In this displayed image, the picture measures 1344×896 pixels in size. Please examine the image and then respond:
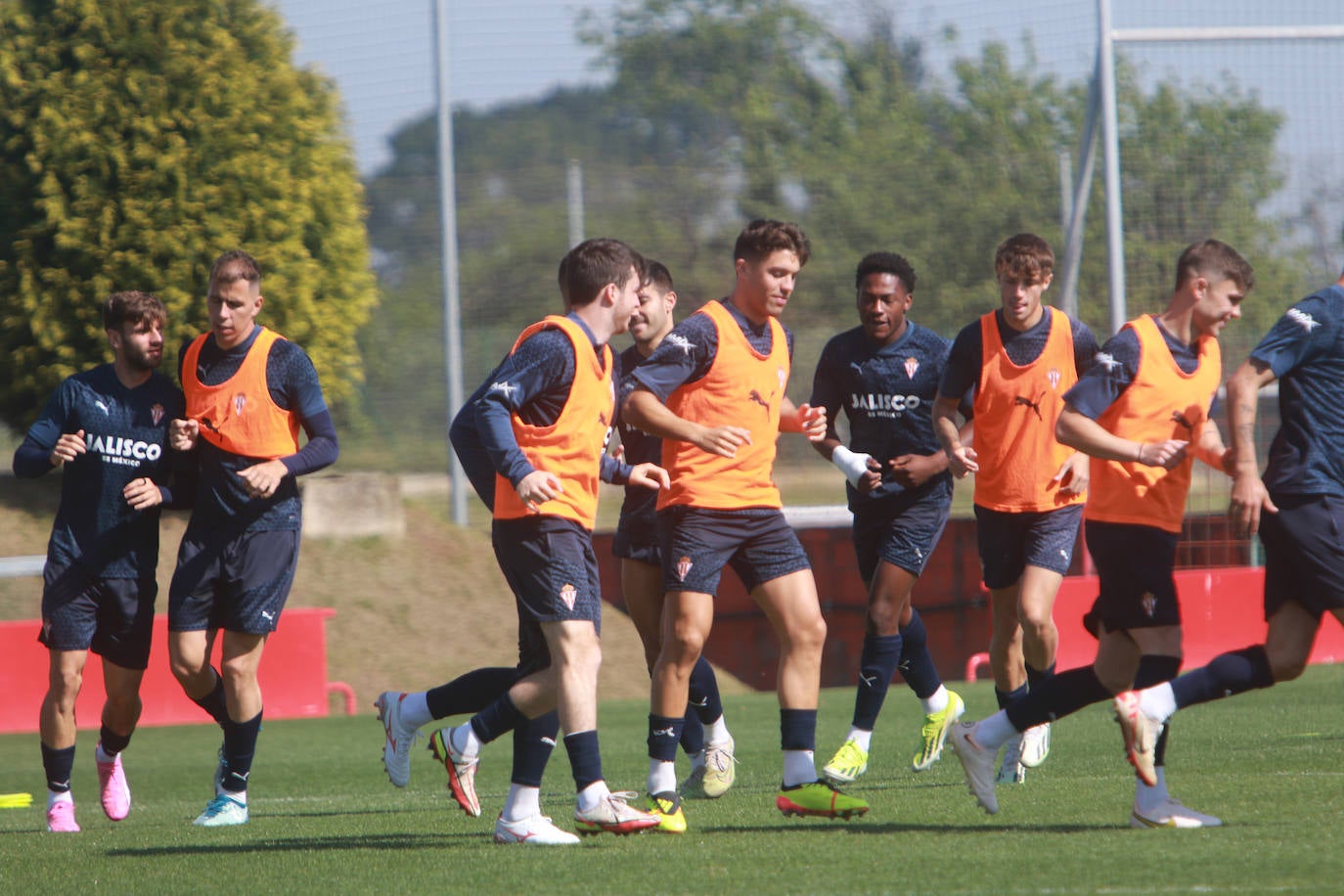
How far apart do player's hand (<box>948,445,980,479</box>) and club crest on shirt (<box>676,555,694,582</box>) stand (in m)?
1.68

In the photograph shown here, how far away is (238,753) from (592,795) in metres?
2.16

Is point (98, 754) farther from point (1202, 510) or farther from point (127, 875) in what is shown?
point (1202, 510)

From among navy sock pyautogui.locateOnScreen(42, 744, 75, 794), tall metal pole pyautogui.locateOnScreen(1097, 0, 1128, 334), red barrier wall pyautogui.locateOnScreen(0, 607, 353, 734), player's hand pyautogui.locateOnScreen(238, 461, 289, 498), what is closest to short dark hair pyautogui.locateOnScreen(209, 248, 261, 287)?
player's hand pyautogui.locateOnScreen(238, 461, 289, 498)

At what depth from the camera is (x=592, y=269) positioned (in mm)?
5648

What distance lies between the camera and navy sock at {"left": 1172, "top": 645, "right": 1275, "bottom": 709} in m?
5.49

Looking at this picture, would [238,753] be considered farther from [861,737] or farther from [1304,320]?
[1304,320]

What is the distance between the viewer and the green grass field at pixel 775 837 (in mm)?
4680

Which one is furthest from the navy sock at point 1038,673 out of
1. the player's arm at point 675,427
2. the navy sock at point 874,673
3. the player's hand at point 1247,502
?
the player's arm at point 675,427

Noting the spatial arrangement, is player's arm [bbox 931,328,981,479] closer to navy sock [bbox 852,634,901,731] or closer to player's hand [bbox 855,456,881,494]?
player's hand [bbox 855,456,881,494]

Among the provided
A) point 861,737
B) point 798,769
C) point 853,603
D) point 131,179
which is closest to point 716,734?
point 861,737

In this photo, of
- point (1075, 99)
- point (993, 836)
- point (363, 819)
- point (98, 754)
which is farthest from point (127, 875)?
point (1075, 99)

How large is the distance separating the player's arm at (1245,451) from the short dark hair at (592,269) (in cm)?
212

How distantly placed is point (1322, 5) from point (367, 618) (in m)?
12.2

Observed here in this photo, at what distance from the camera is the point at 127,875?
5.31 metres
